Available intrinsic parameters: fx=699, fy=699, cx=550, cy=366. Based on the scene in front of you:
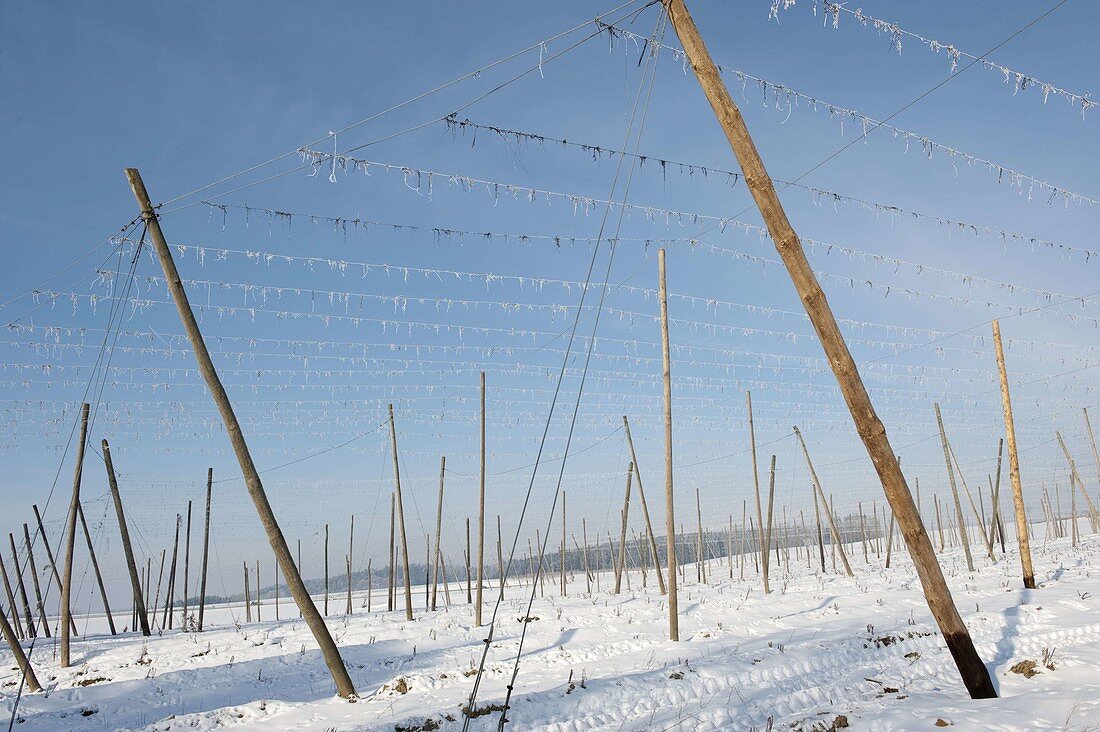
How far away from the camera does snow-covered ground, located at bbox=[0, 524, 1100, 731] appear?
7.96 meters

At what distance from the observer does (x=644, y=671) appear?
1180 cm

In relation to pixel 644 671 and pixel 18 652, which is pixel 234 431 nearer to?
pixel 18 652

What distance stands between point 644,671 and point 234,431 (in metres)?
7.69

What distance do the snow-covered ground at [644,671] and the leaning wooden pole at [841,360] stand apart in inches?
24.5

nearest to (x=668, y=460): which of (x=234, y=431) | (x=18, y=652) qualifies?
(x=234, y=431)

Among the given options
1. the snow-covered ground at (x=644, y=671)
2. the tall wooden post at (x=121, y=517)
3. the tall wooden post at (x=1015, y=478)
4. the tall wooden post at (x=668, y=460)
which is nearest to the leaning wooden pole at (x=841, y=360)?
the snow-covered ground at (x=644, y=671)

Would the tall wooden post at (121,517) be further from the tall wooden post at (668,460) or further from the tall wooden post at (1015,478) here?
the tall wooden post at (1015,478)

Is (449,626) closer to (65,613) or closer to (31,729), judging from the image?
(65,613)

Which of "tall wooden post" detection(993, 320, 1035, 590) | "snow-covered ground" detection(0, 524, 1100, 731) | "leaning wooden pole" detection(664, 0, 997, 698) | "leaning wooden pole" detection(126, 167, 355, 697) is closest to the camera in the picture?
"leaning wooden pole" detection(664, 0, 997, 698)

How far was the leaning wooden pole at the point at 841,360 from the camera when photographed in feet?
20.4

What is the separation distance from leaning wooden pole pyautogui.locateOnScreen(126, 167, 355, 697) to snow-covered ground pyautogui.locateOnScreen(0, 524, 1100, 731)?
1420 millimetres

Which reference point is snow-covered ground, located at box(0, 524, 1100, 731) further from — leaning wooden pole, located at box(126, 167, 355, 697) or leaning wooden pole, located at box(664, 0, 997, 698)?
leaning wooden pole, located at box(126, 167, 355, 697)

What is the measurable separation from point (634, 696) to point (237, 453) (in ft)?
22.4

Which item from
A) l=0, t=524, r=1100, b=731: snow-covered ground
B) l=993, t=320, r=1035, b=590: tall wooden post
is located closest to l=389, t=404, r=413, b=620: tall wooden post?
l=0, t=524, r=1100, b=731: snow-covered ground
